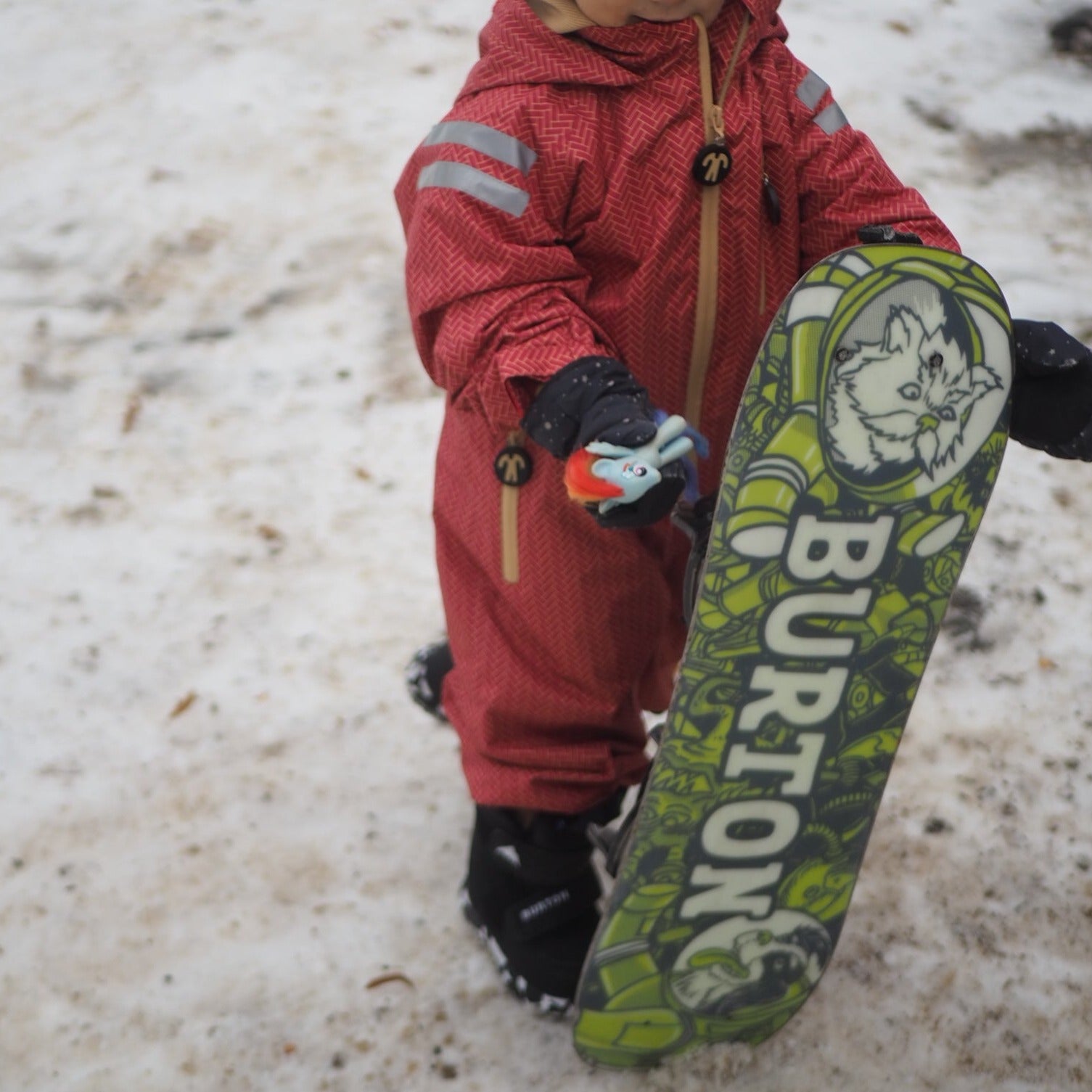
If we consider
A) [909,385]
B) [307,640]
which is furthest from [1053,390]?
[307,640]

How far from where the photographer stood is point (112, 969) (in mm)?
2025

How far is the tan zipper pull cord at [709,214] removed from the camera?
1.51 metres

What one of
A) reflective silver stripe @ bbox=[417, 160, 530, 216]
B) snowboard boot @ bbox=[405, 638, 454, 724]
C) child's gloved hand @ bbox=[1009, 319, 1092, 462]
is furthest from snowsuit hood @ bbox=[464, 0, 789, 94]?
snowboard boot @ bbox=[405, 638, 454, 724]

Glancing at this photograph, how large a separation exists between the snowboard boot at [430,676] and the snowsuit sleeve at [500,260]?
0.87 metres

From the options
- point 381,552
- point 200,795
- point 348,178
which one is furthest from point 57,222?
point 200,795

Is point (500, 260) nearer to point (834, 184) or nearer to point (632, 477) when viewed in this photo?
point (632, 477)

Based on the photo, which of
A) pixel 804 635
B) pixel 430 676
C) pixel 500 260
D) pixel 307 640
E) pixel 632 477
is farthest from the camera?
pixel 307 640

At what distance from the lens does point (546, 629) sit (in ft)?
5.74

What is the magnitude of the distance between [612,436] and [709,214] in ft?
1.23

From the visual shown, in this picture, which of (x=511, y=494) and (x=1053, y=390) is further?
(x=511, y=494)

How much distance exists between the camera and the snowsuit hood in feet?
4.88

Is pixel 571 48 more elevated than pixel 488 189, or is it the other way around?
pixel 571 48

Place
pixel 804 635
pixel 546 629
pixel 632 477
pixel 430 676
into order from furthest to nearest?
1. pixel 430 676
2. pixel 546 629
3. pixel 804 635
4. pixel 632 477

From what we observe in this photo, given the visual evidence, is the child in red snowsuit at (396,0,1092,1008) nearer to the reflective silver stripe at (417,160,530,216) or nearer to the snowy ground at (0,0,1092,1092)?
the reflective silver stripe at (417,160,530,216)
